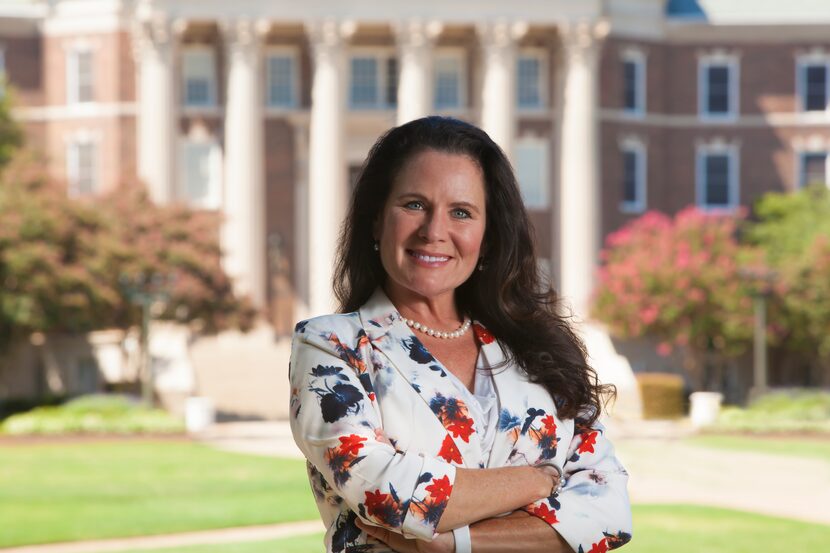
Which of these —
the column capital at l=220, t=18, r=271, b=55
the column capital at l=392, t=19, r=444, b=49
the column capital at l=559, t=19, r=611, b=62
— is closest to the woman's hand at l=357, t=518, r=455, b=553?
the column capital at l=220, t=18, r=271, b=55

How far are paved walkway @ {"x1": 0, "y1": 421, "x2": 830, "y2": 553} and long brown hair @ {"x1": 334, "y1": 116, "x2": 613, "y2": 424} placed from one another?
10.9 metres

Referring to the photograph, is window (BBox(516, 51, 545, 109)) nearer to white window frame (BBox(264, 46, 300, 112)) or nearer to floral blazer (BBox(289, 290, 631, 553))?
white window frame (BBox(264, 46, 300, 112))

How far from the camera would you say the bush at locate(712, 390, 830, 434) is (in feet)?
110

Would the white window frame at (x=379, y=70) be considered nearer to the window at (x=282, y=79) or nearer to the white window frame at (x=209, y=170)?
the window at (x=282, y=79)

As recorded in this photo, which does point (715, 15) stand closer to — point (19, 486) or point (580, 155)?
point (580, 155)

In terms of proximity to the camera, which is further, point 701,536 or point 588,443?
point 701,536

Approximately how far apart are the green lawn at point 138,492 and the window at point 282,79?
82.5 feet

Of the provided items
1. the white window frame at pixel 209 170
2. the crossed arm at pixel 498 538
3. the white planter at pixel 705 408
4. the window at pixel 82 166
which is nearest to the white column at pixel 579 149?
the white window frame at pixel 209 170

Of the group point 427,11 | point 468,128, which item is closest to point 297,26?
point 427,11

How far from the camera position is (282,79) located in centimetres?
5262

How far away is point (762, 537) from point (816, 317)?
2786cm

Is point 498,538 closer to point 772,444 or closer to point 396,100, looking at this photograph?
point 772,444

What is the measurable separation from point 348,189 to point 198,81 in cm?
629

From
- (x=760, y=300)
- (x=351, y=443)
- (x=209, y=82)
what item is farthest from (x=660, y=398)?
(x=351, y=443)
